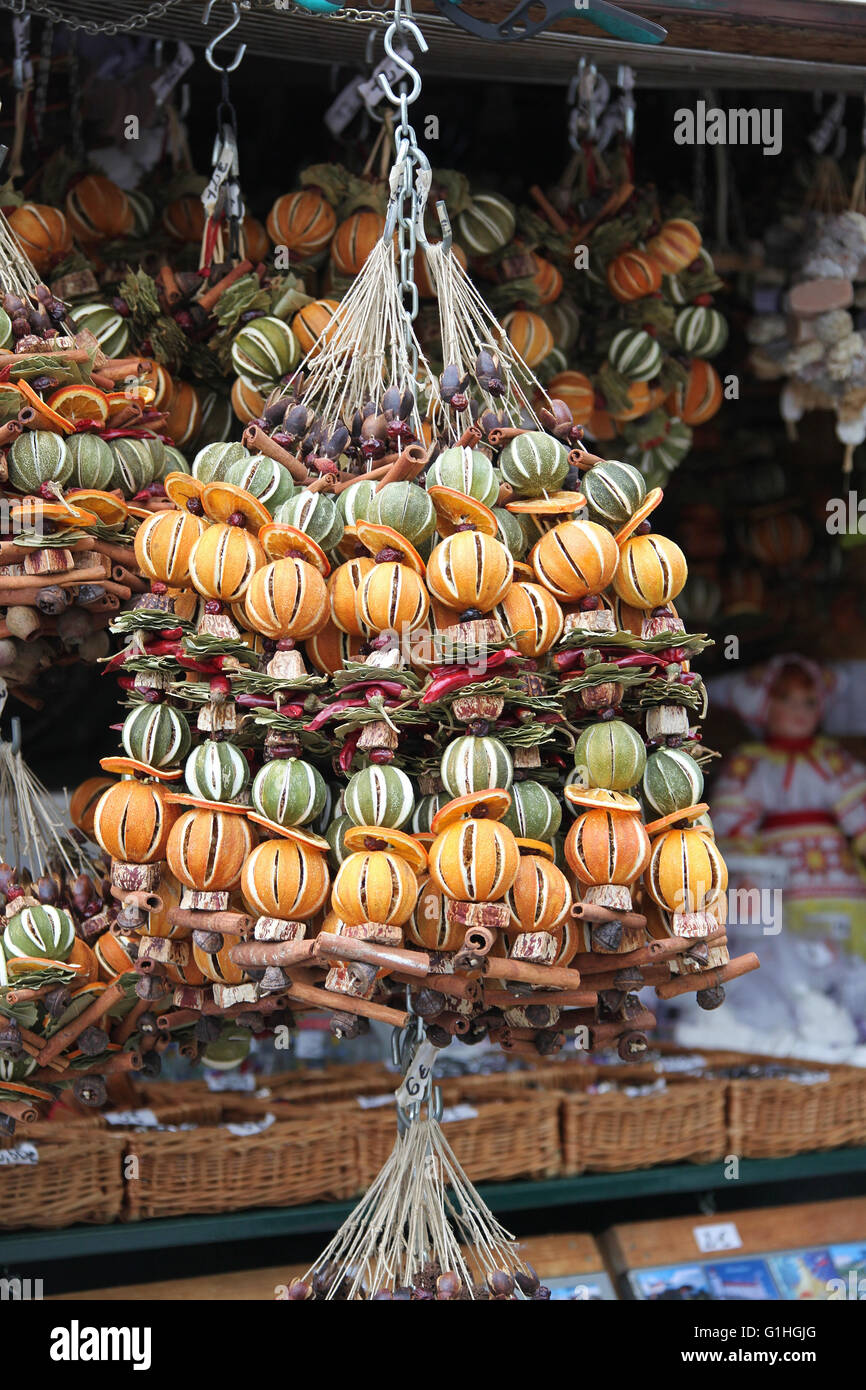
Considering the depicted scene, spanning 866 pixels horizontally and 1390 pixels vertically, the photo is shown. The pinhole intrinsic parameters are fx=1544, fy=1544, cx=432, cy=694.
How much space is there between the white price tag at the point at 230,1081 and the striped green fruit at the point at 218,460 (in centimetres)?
157

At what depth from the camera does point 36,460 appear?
6.42ft

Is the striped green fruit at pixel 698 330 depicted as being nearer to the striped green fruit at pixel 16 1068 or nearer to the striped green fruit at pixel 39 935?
the striped green fruit at pixel 39 935

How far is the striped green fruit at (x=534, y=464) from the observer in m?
1.82

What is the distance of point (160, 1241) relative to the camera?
8.72ft

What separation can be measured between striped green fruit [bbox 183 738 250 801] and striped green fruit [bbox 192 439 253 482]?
357 mm

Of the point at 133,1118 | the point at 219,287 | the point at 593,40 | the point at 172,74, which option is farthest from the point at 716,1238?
the point at 172,74

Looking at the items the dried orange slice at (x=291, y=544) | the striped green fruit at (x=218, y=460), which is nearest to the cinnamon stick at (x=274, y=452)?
the striped green fruit at (x=218, y=460)

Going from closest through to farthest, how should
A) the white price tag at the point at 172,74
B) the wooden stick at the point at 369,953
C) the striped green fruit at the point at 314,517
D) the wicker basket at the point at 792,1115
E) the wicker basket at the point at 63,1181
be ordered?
1. the wooden stick at the point at 369,953
2. the striped green fruit at the point at 314,517
3. the white price tag at the point at 172,74
4. the wicker basket at the point at 63,1181
5. the wicker basket at the point at 792,1115

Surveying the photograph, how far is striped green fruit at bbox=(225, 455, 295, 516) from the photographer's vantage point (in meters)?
1.84

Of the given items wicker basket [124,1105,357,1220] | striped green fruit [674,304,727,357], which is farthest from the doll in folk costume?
striped green fruit [674,304,727,357]

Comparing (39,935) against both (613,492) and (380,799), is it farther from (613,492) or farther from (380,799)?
(613,492)
